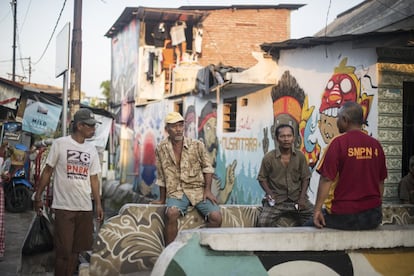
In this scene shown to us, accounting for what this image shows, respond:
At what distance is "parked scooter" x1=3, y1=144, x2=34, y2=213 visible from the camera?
565 inches

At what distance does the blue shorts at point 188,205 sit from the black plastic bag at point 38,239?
1.77m

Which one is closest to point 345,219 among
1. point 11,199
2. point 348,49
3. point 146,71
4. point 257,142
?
point 348,49

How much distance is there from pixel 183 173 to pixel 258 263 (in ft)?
5.62

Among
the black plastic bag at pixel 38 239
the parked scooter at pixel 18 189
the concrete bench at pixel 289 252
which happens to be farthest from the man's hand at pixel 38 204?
the parked scooter at pixel 18 189

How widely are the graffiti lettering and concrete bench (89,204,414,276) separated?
658 centimetres

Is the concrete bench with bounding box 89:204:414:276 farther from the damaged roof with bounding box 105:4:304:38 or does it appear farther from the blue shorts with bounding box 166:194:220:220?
the damaged roof with bounding box 105:4:304:38

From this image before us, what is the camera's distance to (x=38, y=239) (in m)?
6.11

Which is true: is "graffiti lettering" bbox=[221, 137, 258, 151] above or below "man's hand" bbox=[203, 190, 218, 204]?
above

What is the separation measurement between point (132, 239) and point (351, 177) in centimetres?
237

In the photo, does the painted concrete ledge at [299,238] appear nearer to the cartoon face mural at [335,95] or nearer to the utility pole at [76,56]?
the cartoon face mural at [335,95]

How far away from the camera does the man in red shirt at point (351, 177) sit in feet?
13.5

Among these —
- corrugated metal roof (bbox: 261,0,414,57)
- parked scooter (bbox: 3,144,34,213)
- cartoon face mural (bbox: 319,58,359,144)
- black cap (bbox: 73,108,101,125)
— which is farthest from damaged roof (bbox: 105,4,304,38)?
black cap (bbox: 73,108,101,125)

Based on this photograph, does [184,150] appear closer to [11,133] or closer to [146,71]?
[11,133]

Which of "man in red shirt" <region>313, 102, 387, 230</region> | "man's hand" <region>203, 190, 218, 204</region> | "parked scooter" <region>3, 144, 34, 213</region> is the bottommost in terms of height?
"parked scooter" <region>3, 144, 34, 213</region>
